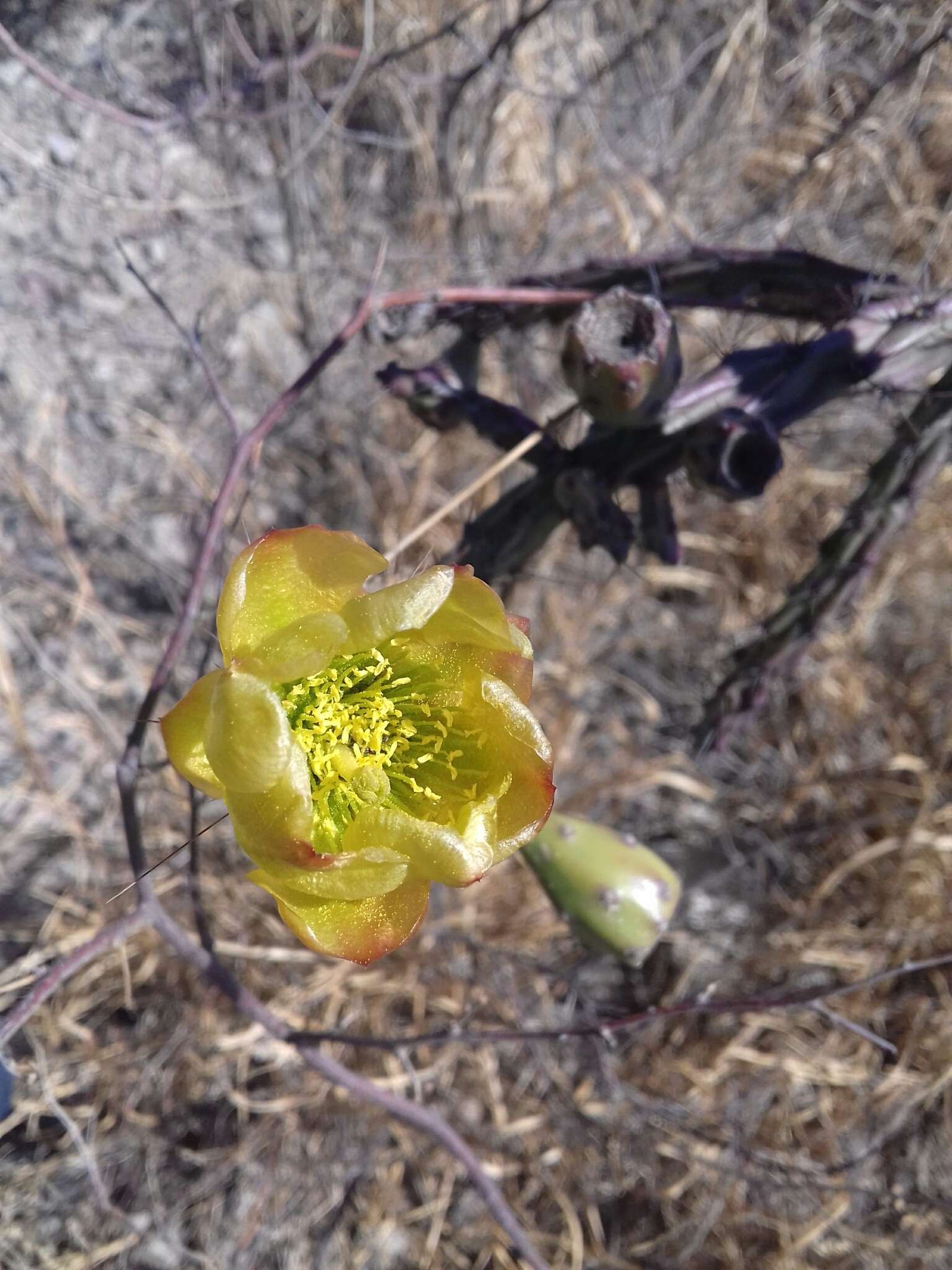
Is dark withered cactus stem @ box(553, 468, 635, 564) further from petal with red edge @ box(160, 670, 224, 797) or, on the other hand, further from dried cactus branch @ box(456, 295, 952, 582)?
petal with red edge @ box(160, 670, 224, 797)

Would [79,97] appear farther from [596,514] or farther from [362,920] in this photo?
[362,920]

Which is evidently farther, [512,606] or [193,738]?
[512,606]

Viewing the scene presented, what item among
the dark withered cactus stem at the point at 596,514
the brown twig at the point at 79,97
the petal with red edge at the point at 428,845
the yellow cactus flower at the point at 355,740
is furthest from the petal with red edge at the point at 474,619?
the brown twig at the point at 79,97

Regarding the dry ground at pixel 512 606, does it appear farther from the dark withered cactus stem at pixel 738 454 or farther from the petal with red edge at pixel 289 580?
the petal with red edge at pixel 289 580

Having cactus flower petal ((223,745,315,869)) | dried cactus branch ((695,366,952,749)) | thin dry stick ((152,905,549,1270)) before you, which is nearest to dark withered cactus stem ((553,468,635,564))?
dried cactus branch ((695,366,952,749))

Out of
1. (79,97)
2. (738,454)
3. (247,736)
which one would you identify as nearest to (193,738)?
(247,736)
